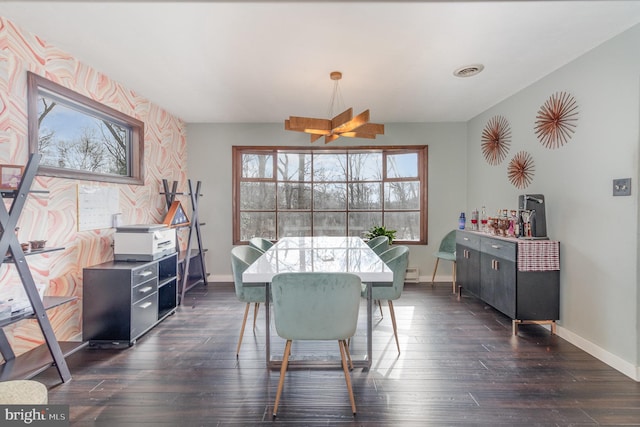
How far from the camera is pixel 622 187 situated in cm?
258

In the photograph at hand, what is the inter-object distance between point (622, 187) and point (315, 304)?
2626 mm

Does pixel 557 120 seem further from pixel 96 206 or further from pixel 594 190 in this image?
pixel 96 206

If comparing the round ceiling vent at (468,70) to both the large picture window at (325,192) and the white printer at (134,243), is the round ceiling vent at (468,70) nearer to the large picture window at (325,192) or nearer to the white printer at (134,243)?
the large picture window at (325,192)

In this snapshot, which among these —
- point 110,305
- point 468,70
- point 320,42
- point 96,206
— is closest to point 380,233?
point 468,70

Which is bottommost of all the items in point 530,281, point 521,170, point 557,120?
point 530,281

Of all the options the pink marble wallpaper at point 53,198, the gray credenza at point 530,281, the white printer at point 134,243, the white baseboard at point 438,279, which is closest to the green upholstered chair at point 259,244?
the white printer at point 134,243

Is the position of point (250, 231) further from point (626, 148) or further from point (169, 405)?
point (626, 148)

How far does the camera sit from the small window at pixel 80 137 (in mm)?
2793

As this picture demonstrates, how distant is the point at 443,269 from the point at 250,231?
322 cm

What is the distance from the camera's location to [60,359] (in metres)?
2.41

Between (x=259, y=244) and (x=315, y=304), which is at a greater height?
(x=259, y=244)

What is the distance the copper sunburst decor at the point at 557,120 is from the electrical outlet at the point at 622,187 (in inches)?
26.9

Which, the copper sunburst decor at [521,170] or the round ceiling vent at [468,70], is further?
the copper sunburst decor at [521,170]

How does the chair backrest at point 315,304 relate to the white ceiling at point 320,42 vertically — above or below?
below
